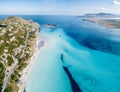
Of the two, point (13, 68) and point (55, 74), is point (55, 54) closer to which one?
point (55, 74)

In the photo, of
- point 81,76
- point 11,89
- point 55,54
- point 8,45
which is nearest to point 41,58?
point 55,54

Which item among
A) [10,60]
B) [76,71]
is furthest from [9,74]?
[76,71]

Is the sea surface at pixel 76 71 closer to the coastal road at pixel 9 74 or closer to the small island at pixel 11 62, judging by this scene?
the small island at pixel 11 62

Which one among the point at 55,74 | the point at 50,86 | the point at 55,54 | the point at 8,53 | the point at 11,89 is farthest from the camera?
the point at 55,54

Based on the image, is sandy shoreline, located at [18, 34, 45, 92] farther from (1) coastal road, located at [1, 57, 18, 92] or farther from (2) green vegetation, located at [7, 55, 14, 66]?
(2) green vegetation, located at [7, 55, 14, 66]

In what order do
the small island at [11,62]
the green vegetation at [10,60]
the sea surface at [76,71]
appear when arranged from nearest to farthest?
the small island at [11,62]
the sea surface at [76,71]
the green vegetation at [10,60]

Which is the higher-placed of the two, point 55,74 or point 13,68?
point 13,68

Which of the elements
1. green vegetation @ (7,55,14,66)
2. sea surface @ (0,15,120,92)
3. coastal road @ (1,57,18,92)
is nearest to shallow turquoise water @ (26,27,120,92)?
sea surface @ (0,15,120,92)

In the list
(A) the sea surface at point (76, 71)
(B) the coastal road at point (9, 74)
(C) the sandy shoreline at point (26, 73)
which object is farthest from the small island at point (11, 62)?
(A) the sea surface at point (76, 71)
